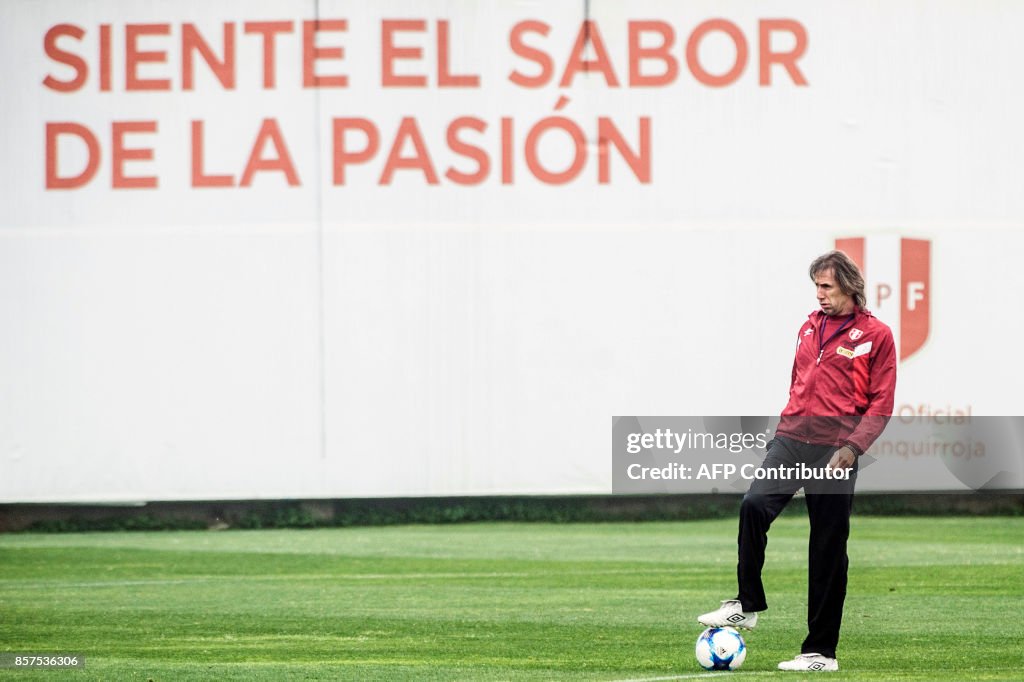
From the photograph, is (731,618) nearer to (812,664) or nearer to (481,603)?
(812,664)

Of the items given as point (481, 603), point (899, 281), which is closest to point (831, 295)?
point (899, 281)

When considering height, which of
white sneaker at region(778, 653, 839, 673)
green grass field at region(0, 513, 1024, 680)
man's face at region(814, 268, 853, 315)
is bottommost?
green grass field at region(0, 513, 1024, 680)

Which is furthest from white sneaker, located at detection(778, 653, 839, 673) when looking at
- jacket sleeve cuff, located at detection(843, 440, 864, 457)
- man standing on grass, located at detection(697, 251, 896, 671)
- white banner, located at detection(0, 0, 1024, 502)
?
white banner, located at detection(0, 0, 1024, 502)

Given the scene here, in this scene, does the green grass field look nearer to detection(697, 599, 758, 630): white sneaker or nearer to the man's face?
detection(697, 599, 758, 630): white sneaker

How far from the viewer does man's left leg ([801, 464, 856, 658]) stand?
7984 mm

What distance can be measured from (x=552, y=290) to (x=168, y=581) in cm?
478

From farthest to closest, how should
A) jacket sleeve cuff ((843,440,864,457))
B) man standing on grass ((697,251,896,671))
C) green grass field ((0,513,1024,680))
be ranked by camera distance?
1. green grass field ((0,513,1024,680))
2. man standing on grass ((697,251,896,671))
3. jacket sleeve cuff ((843,440,864,457))

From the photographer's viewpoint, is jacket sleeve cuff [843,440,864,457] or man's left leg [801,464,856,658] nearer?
jacket sleeve cuff [843,440,864,457]

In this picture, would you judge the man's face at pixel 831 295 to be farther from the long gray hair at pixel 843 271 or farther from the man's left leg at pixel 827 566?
the man's left leg at pixel 827 566

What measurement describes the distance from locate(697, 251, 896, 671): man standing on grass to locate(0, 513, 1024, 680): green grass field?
12.2 inches

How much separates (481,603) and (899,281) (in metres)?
3.35

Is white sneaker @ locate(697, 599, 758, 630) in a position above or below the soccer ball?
above

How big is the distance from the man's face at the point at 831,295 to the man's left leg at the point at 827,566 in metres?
0.73

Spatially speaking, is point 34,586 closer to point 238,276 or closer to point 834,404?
point 238,276
